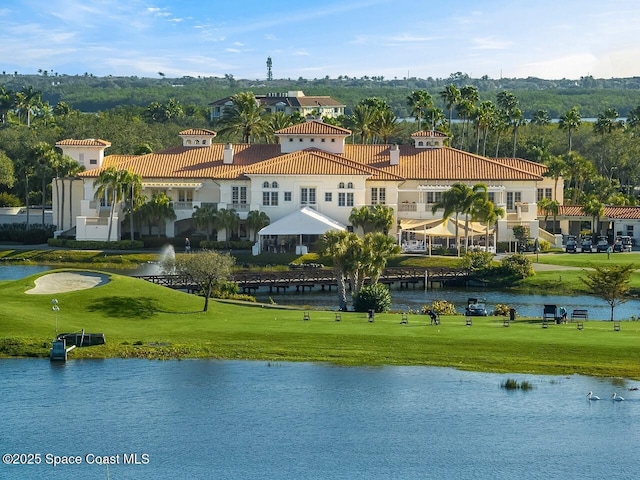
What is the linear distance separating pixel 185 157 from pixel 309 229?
19.5 m

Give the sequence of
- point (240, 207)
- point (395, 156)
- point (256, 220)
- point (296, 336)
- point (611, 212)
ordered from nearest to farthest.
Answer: point (296, 336), point (256, 220), point (240, 207), point (611, 212), point (395, 156)

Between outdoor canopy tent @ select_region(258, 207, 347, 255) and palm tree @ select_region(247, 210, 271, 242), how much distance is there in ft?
6.51

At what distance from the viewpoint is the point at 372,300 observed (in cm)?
7994

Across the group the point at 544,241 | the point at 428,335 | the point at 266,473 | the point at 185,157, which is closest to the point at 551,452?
the point at 266,473

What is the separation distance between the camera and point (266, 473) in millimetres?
49281

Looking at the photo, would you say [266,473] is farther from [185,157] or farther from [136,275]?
[185,157]

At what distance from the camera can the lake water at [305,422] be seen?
164 feet

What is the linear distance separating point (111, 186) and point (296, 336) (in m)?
51.6

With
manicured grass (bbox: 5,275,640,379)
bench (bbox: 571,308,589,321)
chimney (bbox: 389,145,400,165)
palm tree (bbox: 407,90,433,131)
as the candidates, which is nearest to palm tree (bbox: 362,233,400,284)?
manicured grass (bbox: 5,275,640,379)

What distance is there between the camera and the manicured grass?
214 ft

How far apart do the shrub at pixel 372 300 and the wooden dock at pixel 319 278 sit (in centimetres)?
1681

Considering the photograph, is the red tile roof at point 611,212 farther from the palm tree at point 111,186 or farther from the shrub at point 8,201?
the shrub at point 8,201

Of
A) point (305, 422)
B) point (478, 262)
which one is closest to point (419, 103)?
point (478, 262)

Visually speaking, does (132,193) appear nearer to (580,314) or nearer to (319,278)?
(319,278)
